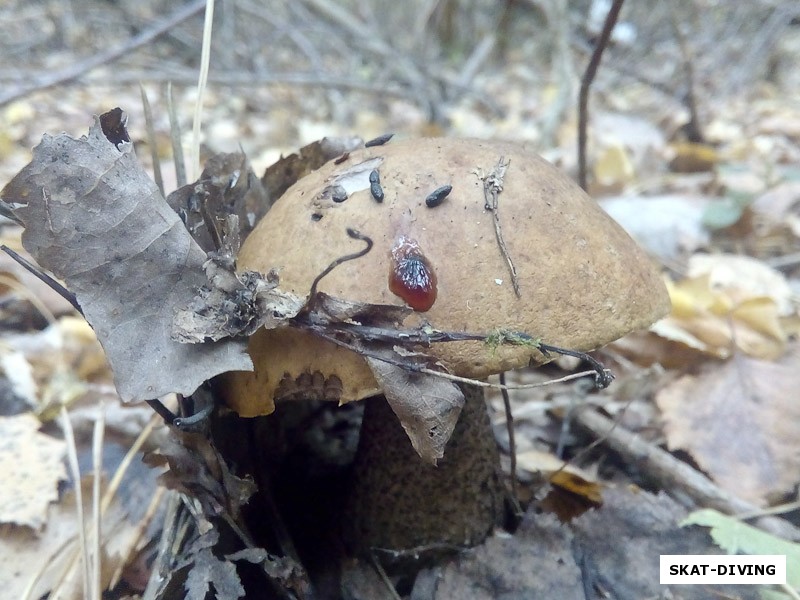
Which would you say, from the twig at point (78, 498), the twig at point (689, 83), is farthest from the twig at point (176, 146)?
the twig at point (689, 83)

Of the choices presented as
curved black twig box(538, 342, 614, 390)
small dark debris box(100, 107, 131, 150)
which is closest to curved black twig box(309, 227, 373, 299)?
curved black twig box(538, 342, 614, 390)

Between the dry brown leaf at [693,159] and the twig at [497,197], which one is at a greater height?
the dry brown leaf at [693,159]

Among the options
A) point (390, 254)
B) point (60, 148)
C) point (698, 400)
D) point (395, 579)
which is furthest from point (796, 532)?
point (60, 148)

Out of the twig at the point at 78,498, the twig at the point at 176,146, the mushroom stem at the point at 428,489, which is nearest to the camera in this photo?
the twig at the point at 78,498

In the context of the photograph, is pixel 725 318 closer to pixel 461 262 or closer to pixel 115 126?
pixel 461 262

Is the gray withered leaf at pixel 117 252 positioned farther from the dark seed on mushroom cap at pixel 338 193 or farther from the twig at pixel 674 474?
the twig at pixel 674 474

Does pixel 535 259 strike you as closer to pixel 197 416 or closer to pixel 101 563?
pixel 197 416

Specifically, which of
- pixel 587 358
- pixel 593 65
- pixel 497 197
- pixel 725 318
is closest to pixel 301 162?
pixel 497 197
